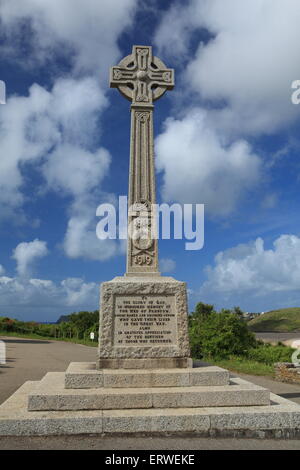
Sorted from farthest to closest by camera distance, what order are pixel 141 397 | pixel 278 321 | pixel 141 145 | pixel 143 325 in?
pixel 278 321 → pixel 141 145 → pixel 143 325 → pixel 141 397

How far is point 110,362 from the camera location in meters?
6.00

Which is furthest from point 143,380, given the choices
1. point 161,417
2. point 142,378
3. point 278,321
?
point 278,321

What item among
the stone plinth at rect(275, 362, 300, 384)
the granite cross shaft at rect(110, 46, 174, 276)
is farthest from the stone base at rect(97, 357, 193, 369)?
the stone plinth at rect(275, 362, 300, 384)

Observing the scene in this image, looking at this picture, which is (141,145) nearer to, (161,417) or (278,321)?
(161,417)

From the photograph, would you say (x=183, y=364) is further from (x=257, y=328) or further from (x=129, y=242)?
(x=257, y=328)

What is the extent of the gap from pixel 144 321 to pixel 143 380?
97cm

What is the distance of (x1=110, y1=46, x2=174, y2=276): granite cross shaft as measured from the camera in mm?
6969

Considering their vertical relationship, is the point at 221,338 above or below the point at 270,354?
above

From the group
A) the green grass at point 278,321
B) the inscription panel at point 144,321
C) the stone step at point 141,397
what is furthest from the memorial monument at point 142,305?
the green grass at point 278,321

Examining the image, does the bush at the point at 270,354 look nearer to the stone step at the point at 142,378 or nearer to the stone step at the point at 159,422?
the stone step at the point at 142,378

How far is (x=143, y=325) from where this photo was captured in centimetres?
626

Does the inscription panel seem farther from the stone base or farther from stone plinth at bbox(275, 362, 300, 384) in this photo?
stone plinth at bbox(275, 362, 300, 384)
